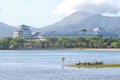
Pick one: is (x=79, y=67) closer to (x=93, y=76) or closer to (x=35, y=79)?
(x=93, y=76)

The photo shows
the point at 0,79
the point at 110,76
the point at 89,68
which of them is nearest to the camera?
the point at 0,79

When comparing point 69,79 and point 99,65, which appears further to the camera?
point 99,65

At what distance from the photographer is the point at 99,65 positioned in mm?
75188

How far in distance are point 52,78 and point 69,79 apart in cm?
227

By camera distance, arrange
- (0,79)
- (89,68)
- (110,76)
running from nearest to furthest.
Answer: (0,79), (110,76), (89,68)

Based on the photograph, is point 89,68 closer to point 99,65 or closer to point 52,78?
point 99,65

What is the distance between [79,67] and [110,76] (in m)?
16.7

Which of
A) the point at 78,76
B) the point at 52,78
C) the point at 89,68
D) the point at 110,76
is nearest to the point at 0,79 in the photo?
the point at 52,78

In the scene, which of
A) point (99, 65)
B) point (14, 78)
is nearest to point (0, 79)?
point (14, 78)

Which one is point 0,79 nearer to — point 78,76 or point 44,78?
point 44,78

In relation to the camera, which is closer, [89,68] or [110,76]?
[110,76]

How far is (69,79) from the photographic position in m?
53.1

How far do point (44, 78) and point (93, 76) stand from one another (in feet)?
22.4

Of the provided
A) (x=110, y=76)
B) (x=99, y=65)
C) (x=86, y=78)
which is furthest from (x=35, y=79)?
(x=99, y=65)
